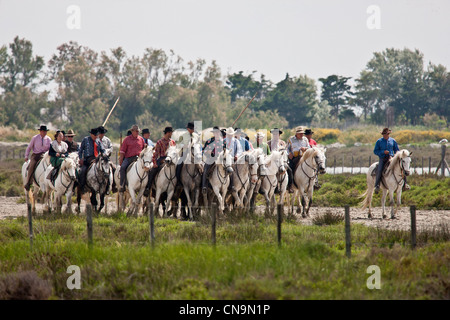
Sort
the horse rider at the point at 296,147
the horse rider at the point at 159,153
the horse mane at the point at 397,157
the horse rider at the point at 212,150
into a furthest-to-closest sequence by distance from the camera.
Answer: the horse rider at the point at 296,147 < the horse mane at the point at 397,157 < the horse rider at the point at 159,153 < the horse rider at the point at 212,150

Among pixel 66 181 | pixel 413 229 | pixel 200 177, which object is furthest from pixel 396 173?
pixel 66 181

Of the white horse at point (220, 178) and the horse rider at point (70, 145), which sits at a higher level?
the horse rider at point (70, 145)

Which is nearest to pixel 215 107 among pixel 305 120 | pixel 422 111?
pixel 305 120

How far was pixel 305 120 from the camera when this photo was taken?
81312 mm

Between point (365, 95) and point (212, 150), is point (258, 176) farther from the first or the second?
point (365, 95)

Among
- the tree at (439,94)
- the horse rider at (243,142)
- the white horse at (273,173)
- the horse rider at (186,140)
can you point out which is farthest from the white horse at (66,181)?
the tree at (439,94)

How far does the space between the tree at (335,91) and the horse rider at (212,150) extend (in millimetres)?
69137

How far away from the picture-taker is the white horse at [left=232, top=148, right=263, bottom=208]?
1853cm

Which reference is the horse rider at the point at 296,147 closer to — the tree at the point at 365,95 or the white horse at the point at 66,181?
the white horse at the point at 66,181

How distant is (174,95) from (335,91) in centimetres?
2417

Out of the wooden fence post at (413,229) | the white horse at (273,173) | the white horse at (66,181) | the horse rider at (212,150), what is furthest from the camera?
the white horse at (273,173)

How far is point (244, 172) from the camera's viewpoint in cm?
1870

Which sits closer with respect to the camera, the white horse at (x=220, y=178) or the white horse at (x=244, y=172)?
the white horse at (x=220, y=178)

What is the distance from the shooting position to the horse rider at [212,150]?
18266 millimetres
